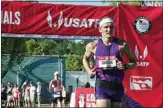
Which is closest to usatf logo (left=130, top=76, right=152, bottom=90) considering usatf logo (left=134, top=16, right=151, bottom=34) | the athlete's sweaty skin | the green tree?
usatf logo (left=134, top=16, right=151, bottom=34)

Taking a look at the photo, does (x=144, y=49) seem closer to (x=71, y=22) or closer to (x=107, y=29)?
(x=71, y=22)

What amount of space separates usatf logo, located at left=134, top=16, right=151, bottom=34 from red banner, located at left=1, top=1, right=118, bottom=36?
24.8 inches

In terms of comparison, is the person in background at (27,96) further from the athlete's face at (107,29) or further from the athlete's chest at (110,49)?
the athlete's face at (107,29)

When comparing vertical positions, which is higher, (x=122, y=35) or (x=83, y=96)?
(x=122, y=35)

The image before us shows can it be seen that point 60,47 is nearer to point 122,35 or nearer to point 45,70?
point 45,70

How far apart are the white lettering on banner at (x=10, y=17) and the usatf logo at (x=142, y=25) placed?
9.69ft

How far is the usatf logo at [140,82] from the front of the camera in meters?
12.9

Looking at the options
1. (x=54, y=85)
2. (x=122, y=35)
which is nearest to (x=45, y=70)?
(x=54, y=85)

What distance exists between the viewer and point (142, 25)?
12.9 m

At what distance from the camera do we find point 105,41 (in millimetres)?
7219

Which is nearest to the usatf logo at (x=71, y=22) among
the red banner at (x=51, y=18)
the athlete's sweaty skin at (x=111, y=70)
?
the red banner at (x=51, y=18)

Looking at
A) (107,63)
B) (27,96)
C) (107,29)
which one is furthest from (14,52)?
(107,63)

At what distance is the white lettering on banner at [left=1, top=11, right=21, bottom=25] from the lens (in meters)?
12.4

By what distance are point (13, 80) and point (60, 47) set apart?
144ft
